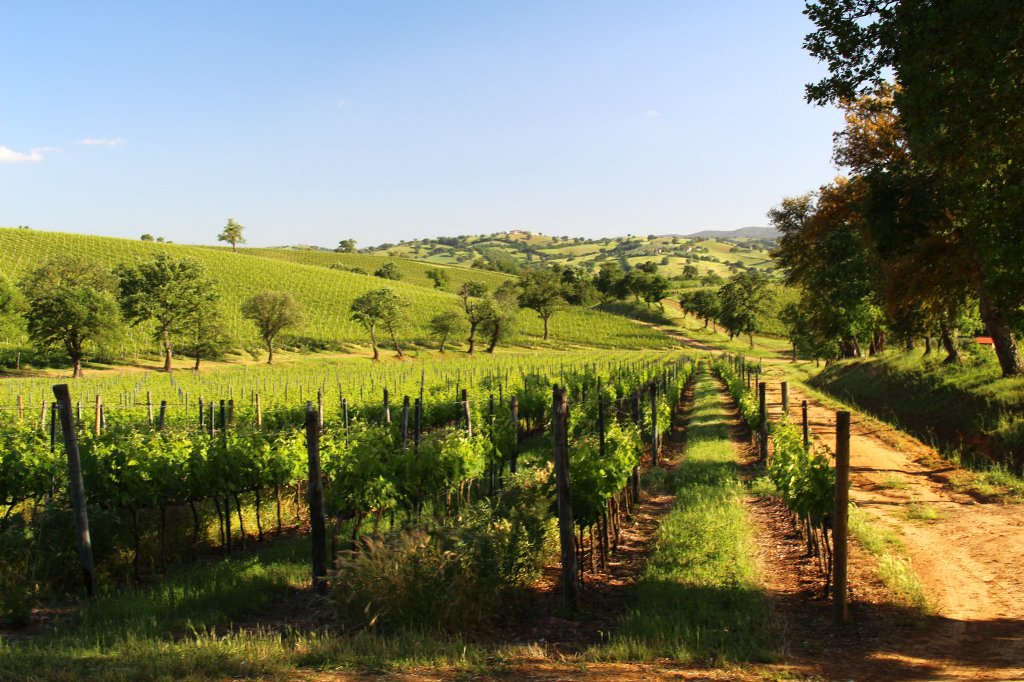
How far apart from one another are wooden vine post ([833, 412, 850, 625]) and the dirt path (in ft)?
1.75

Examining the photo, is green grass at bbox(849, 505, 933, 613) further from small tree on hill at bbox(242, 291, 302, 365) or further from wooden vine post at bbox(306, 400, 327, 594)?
small tree on hill at bbox(242, 291, 302, 365)

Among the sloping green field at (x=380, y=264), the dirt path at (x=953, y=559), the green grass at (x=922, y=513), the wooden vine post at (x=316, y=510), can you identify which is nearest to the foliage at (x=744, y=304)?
the sloping green field at (x=380, y=264)

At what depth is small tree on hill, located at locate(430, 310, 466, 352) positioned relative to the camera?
71062 mm

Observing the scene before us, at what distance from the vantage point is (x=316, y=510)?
773cm

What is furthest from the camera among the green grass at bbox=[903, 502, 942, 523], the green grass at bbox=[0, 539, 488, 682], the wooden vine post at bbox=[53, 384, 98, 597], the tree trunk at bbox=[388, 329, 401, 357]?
the tree trunk at bbox=[388, 329, 401, 357]

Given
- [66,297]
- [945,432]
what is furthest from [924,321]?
[66,297]

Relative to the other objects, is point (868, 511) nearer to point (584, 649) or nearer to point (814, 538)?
point (814, 538)

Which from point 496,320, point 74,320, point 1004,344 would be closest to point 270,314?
point 74,320

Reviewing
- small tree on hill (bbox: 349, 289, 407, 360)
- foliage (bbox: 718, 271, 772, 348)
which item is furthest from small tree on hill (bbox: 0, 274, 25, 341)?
foliage (bbox: 718, 271, 772, 348)

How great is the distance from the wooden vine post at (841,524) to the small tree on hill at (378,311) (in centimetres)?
6050

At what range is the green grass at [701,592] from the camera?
5.78 metres

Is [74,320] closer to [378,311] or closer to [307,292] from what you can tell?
[378,311]

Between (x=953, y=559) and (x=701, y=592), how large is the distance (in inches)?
150

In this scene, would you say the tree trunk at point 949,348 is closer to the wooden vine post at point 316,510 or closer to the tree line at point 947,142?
the tree line at point 947,142
